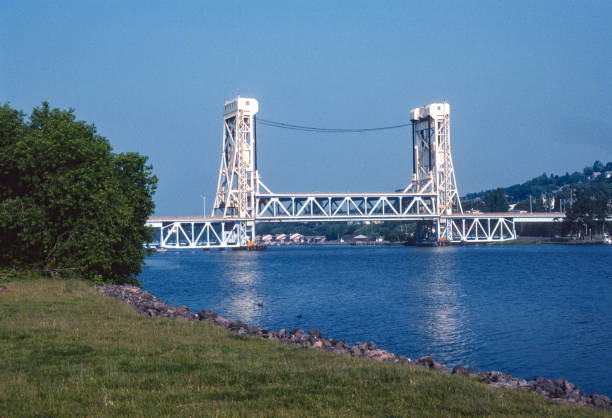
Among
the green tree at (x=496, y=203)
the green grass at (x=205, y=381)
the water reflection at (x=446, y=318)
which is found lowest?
the water reflection at (x=446, y=318)

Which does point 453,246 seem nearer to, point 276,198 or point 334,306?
point 276,198

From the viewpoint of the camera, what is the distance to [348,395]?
893cm

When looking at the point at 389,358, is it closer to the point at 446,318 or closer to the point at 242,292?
the point at 446,318

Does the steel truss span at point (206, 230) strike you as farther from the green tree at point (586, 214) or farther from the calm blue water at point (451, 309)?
the green tree at point (586, 214)

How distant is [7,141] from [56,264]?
505 cm

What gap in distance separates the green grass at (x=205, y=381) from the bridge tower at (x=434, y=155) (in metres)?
94.1

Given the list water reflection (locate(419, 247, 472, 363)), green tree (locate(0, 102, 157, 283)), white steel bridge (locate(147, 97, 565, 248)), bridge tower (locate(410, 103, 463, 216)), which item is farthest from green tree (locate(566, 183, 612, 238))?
green tree (locate(0, 102, 157, 283))

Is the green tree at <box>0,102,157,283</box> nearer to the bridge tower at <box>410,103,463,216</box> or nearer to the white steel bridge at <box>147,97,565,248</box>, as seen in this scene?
the white steel bridge at <box>147,97,565,248</box>

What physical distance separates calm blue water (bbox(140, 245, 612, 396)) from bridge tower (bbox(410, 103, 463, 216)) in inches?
1972

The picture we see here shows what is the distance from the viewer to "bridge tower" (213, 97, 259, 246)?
93.1m

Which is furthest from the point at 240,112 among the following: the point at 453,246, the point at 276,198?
the point at 453,246

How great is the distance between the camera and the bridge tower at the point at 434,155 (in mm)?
105000

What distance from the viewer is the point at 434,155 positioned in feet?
348

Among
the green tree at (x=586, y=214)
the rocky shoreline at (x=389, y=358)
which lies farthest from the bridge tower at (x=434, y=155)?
the rocky shoreline at (x=389, y=358)
